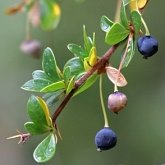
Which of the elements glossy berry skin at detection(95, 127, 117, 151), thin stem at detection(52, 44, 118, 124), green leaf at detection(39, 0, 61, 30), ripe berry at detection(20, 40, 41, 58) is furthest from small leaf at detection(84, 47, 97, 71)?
ripe berry at detection(20, 40, 41, 58)

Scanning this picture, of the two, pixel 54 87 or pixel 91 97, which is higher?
pixel 91 97

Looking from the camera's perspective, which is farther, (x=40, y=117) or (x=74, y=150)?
(x=74, y=150)

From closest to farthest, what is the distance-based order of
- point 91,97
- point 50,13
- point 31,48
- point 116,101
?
1. point 116,101
2. point 50,13
3. point 31,48
4. point 91,97

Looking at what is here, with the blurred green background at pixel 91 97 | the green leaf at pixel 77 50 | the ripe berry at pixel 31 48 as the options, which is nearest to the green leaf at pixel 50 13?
the ripe berry at pixel 31 48

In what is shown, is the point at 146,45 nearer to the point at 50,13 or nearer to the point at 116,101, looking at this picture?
the point at 116,101

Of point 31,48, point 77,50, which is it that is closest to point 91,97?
point 31,48

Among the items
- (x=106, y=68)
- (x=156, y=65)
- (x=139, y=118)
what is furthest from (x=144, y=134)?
(x=106, y=68)

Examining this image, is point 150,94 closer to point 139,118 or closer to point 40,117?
point 139,118
